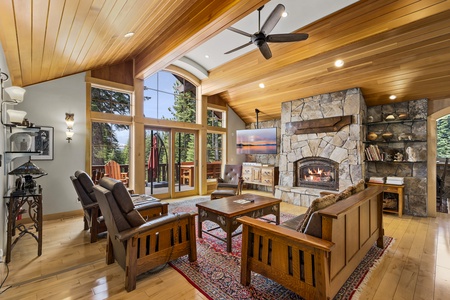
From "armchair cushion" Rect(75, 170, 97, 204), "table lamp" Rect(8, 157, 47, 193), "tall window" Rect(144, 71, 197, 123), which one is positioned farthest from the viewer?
"tall window" Rect(144, 71, 197, 123)

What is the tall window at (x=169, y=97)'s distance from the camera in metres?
5.38

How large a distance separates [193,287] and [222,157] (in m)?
5.20

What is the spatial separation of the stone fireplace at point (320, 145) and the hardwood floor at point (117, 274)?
72.4 inches

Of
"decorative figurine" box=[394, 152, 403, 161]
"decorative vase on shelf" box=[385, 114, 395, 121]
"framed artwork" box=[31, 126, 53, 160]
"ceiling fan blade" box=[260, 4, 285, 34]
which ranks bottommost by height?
"decorative figurine" box=[394, 152, 403, 161]

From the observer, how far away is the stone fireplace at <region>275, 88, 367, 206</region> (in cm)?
459

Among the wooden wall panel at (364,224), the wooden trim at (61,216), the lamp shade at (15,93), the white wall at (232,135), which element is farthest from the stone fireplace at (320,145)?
the lamp shade at (15,93)

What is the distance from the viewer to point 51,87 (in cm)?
A: 396

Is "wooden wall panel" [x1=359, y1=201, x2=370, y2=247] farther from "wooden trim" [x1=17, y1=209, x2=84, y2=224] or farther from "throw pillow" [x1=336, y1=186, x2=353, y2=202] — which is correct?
"wooden trim" [x1=17, y1=209, x2=84, y2=224]

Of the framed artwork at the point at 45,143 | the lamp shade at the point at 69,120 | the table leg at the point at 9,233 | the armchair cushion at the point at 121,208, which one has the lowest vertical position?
the table leg at the point at 9,233

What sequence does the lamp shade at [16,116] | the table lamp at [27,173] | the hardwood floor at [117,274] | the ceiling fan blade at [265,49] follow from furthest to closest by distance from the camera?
the ceiling fan blade at [265,49] < the table lamp at [27,173] < the lamp shade at [16,116] < the hardwood floor at [117,274]

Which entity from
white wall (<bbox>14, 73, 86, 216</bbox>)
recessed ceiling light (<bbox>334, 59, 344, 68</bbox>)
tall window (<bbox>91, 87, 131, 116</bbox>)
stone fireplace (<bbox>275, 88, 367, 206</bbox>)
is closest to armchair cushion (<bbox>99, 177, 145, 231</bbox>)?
white wall (<bbox>14, 73, 86, 216</bbox>)

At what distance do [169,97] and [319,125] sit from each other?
158 inches

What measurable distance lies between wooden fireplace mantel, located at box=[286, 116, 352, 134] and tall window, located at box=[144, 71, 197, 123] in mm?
2884

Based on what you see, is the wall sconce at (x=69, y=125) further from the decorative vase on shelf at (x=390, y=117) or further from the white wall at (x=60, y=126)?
the decorative vase on shelf at (x=390, y=117)
